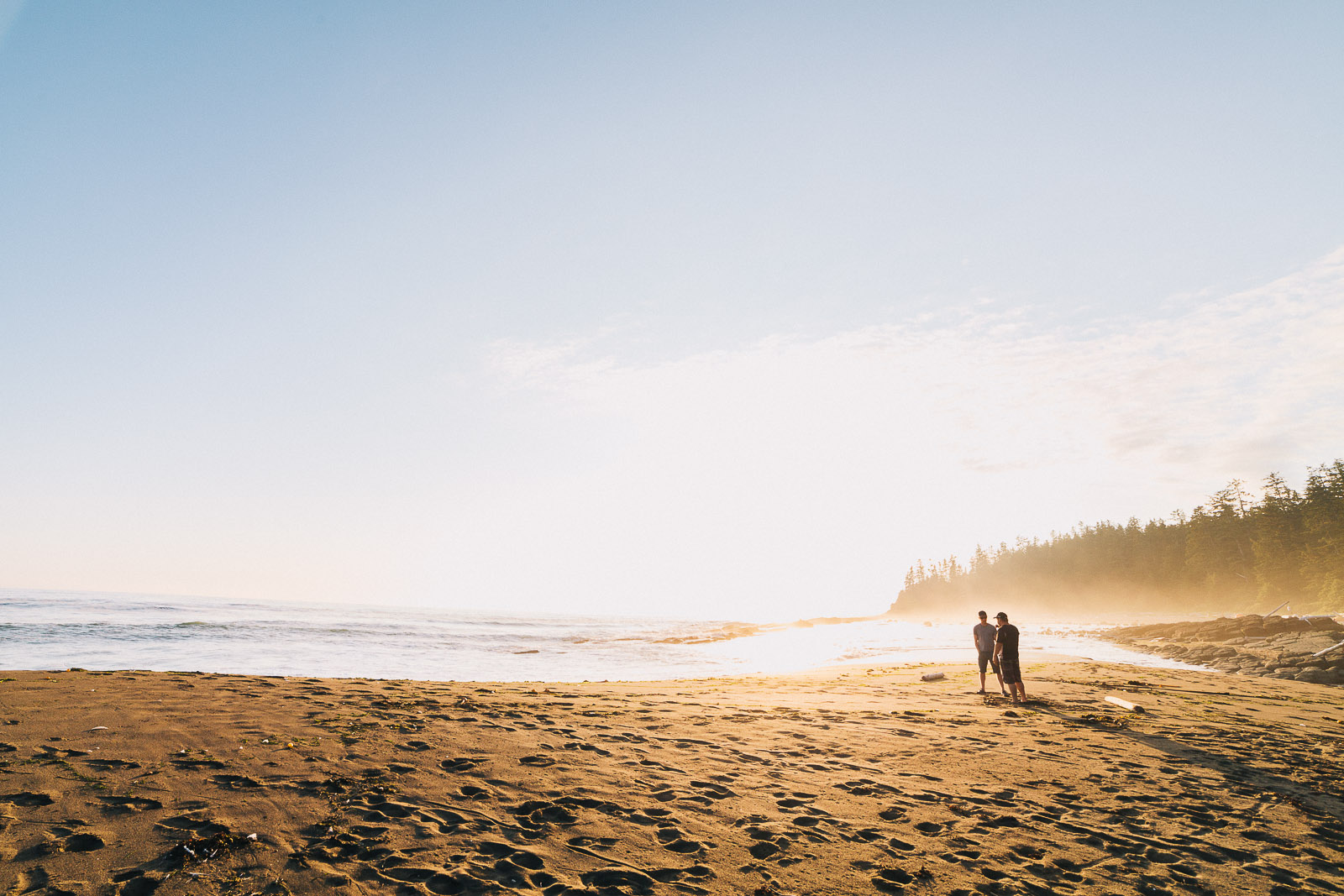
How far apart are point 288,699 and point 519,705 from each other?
12.4 ft

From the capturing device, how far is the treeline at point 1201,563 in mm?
54344

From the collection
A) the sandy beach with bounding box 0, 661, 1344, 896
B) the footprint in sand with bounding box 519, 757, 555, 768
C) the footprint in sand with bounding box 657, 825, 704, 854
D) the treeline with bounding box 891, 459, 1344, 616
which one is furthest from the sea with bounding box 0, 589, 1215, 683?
the treeline with bounding box 891, 459, 1344, 616

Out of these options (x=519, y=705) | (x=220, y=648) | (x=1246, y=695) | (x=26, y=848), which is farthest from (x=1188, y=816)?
(x=220, y=648)

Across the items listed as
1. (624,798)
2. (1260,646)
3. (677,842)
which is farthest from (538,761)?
(1260,646)

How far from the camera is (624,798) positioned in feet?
19.9

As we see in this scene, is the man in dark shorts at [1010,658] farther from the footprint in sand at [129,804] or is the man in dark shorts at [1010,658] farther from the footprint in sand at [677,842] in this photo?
the footprint in sand at [129,804]

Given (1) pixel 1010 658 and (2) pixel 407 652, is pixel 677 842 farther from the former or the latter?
(2) pixel 407 652

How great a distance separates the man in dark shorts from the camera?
41.2 feet

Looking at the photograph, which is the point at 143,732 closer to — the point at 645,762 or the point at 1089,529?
the point at 645,762

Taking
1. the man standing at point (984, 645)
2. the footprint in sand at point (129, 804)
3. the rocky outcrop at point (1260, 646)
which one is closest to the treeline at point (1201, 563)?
the rocky outcrop at point (1260, 646)

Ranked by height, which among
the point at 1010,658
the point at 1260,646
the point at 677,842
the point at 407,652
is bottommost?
the point at 407,652

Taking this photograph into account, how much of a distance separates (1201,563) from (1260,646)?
67.3 metres

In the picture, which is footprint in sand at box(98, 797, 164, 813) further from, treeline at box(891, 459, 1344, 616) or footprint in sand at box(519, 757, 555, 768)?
treeline at box(891, 459, 1344, 616)

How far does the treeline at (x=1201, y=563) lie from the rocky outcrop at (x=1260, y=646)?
29.0m
